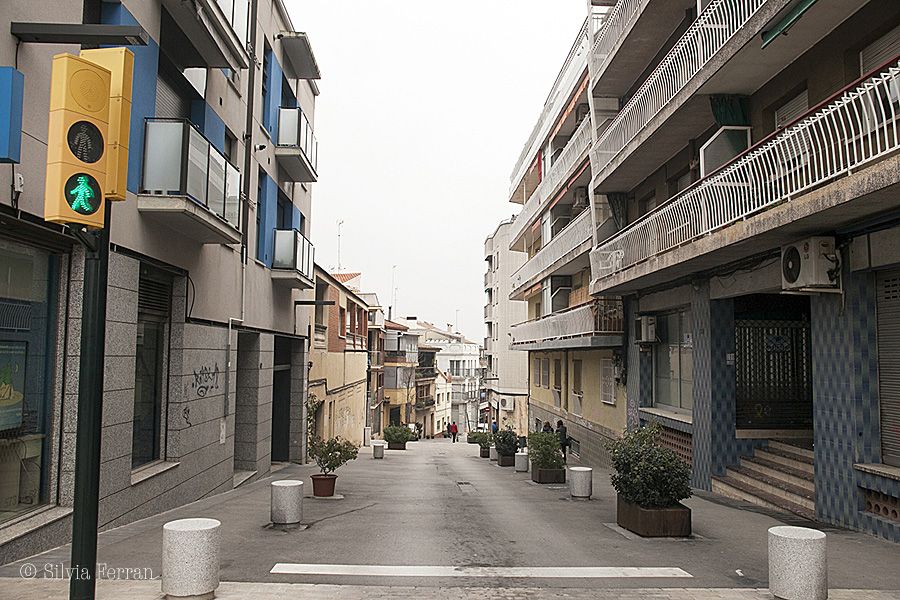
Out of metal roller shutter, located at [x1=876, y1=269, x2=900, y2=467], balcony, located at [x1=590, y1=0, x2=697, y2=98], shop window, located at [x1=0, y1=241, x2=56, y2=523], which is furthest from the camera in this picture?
balcony, located at [x1=590, y1=0, x2=697, y2=98]

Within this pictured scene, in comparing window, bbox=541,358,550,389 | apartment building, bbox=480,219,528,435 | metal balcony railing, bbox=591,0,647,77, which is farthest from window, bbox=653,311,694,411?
apartment building, bbox=480,219,528,435

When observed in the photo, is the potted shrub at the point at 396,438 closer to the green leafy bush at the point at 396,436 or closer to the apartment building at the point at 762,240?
the green leafy bush at the point at 396,436

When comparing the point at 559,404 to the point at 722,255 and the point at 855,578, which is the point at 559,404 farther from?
the point at 855,578

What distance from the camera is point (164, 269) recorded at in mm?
11547

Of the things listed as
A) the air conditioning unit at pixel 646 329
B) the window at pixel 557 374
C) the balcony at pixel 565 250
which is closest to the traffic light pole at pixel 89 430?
the air conditioning unit at pixel 646 329

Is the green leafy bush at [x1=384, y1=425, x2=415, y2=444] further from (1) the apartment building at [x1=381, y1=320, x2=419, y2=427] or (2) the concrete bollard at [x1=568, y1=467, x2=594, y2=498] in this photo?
(2) the concrete bollard at [x1=568, y1=467, x2=594, y2=498]

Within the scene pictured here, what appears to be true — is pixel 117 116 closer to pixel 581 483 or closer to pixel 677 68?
Result: pixel 581 483

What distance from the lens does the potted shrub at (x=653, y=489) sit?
9.40m

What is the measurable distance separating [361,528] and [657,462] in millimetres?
4074

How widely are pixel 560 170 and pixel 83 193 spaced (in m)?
22.5

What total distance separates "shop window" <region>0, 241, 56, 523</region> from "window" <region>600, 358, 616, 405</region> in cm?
1708

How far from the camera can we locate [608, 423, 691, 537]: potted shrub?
370 inches

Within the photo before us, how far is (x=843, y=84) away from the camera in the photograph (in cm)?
1086

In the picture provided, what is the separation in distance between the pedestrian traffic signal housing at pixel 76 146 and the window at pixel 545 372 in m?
30.6
